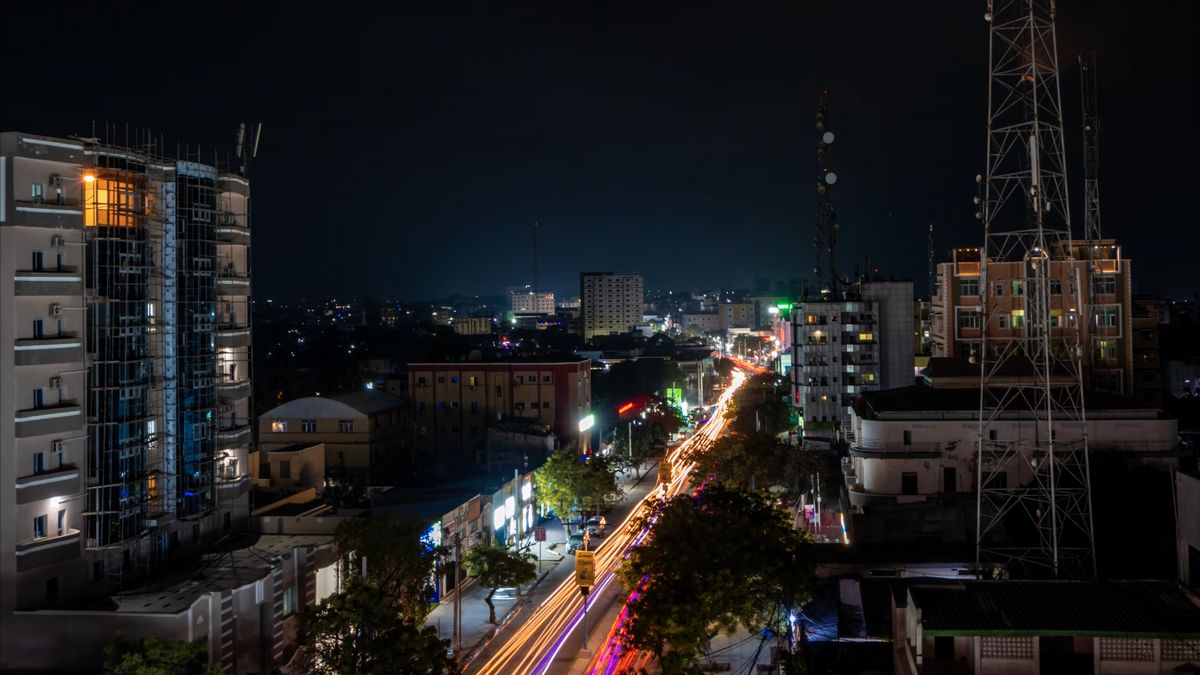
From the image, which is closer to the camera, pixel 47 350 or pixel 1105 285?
pixel 47 350

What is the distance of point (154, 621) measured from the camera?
2197 centimetres

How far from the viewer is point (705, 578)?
24.1 meters

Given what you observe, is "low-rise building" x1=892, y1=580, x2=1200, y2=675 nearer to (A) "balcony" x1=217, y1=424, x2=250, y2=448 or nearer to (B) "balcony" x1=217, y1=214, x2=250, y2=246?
(A) "balcony" x1=217, y1=424, x2=250, y2=448

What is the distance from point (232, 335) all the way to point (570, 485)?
57.4 ft

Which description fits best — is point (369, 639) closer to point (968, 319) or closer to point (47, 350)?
point (47, 350)

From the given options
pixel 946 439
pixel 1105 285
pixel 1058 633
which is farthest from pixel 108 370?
pixel 1105 285

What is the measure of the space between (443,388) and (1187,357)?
5911 cm

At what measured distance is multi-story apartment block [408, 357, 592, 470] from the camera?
5825 centimetres

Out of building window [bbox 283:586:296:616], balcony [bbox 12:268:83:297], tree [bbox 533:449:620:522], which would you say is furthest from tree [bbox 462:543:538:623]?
balcony [bbox 12:268:83:297]

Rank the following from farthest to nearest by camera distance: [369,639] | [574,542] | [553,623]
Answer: [574,542] → [553,623] → [369,639]

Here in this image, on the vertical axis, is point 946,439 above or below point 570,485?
above

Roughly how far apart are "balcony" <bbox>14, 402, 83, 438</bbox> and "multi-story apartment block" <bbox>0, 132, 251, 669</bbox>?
32mm

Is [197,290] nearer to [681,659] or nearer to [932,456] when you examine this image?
[681,659]

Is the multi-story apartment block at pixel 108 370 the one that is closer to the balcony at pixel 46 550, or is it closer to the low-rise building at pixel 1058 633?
the balcony at pixel 46 550
